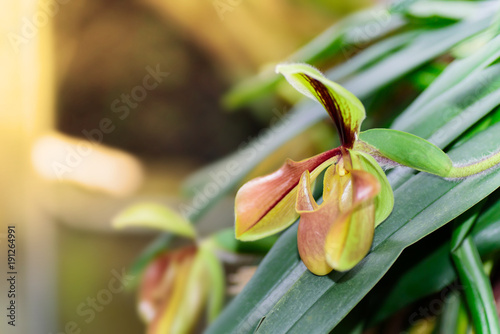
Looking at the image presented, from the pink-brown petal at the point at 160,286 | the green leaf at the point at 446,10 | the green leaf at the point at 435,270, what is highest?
the green leaf at the point at 446,10

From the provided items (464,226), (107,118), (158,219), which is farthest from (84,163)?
(464,226)

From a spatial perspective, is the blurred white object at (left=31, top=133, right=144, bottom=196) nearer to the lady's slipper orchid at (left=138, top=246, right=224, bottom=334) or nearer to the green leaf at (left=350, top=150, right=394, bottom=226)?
the lady's slipper orchid at (left=138, top=246, right=224, bottom=334)

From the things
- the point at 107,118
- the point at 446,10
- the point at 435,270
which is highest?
the point at 107,118

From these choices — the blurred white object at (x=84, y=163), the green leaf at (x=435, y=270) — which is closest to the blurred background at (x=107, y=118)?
the blurred white object at (x=84, y=163)

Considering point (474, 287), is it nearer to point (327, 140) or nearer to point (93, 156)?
point (327, 140)

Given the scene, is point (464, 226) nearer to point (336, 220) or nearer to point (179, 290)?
point (336, 220)

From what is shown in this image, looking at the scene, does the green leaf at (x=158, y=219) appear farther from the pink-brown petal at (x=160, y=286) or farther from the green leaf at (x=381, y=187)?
the green leaf at (x=381, y=187)
